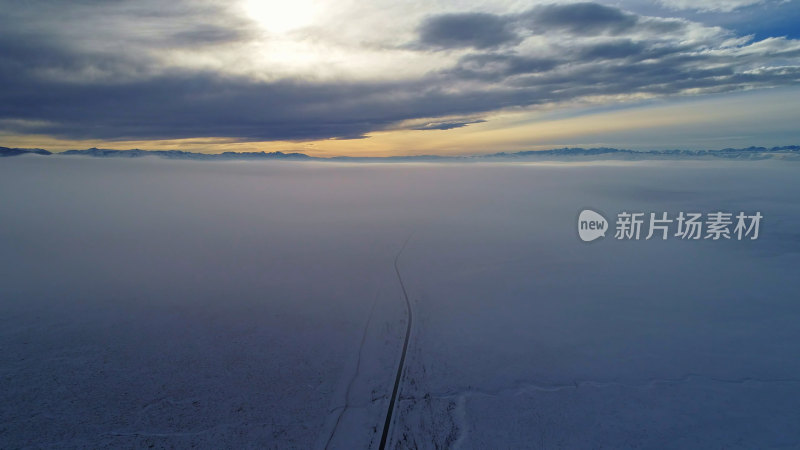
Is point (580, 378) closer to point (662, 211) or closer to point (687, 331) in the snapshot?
point (687, 331)

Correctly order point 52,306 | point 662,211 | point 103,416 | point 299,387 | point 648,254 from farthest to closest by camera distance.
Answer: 1. point 662,211
2. point 648,254
3. point 52,306
4. point 299,387
5. point 103,416

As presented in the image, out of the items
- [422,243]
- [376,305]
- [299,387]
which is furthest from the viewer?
[422,243]

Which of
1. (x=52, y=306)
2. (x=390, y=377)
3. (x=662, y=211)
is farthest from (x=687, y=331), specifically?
(x=662, y=211)
